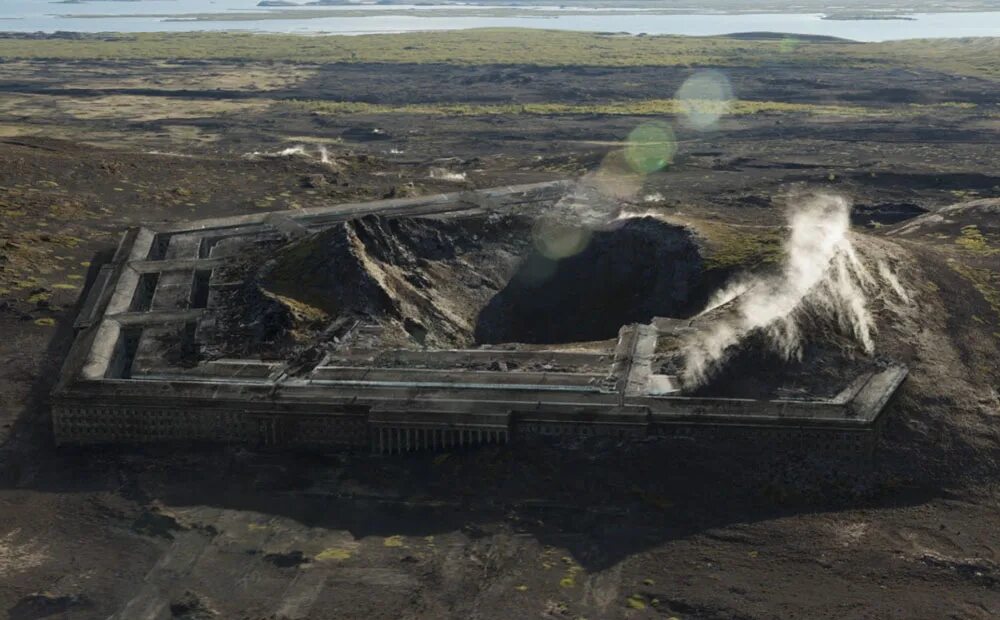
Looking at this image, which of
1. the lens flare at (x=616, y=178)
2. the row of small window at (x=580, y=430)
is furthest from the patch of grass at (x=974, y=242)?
the row of small window at (x=580, y=430)

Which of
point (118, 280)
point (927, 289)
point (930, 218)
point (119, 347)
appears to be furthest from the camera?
point (930, 218)

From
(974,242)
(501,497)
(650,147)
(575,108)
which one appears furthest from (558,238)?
(575,108)

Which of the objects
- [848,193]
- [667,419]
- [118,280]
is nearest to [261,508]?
[667,419]

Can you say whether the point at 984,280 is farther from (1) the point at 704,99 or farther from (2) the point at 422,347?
(1) the point at 704,99

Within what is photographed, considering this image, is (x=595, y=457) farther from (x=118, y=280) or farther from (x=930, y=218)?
(x=930, y=218)

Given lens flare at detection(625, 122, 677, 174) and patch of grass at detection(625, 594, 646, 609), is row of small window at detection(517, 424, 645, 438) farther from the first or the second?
lens flare at detection(625, 122, 677, 174)

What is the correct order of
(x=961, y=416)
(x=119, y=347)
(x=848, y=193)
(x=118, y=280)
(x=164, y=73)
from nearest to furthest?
(x=961, y=416) < (x=119, y=347) < (x=118, y=280) < (x=848, y=193) < (x=164, y=73)
